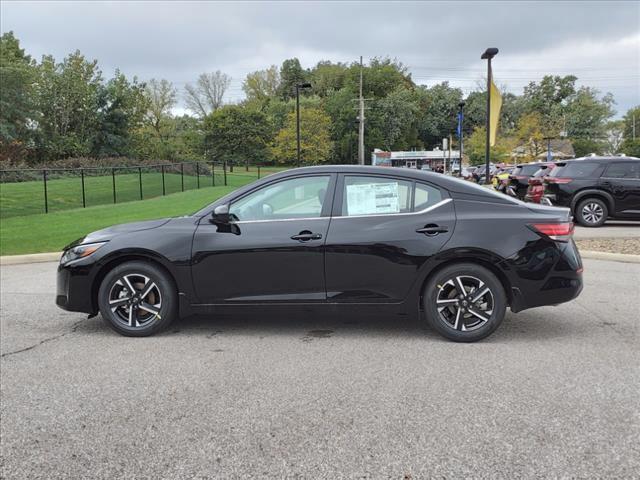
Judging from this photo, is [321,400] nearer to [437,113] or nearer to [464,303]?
[464,303]

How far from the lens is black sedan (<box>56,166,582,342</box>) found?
16.2 feet

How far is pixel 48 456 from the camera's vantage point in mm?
3102

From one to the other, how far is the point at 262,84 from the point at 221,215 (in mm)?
118793

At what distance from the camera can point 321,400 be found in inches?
149

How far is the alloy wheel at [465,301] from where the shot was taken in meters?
4.92

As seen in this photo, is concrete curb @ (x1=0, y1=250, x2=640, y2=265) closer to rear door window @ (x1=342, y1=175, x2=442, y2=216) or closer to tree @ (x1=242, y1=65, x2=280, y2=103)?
rear door window @ (x1=342, y1=175, x2=442, y2=216)

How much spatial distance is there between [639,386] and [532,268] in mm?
1310

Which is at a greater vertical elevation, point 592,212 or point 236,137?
point 236,137

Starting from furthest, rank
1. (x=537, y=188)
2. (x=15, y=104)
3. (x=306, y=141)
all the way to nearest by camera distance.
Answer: (x=306, y=141), (x=15, y=104), (x=537, y=188)

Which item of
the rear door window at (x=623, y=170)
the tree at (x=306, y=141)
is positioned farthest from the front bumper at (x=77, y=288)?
the tree at (x=306, y=141)

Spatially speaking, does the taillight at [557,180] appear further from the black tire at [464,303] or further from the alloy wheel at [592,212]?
the black tire at [464,303]

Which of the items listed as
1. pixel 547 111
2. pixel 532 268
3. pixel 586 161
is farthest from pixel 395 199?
pixel 547 111

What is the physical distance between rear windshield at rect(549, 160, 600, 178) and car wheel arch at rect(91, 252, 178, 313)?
12.0 meters

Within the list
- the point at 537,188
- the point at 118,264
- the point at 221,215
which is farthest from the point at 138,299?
the point at 537,188
